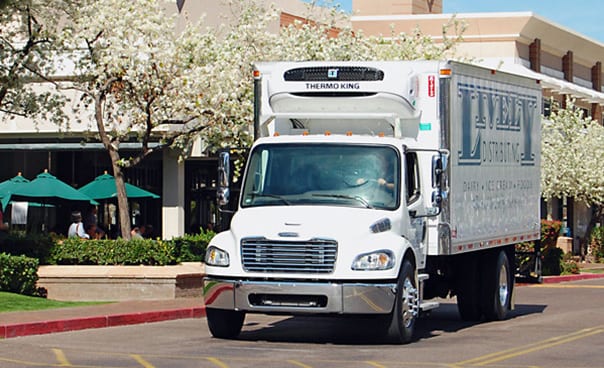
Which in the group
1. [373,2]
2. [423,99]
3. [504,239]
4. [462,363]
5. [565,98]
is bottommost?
[462,363]

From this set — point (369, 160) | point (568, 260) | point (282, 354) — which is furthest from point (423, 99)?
point (568, 260)

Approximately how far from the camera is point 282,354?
14016mm

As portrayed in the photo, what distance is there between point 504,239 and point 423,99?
3772mm

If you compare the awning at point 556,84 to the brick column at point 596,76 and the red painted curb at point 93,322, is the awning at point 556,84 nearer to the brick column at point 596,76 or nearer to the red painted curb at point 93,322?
the brick column at point 596,76

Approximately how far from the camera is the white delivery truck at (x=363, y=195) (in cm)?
1483

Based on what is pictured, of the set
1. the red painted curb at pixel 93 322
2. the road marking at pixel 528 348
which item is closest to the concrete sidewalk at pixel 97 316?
the red painted curb at pixel 93 322

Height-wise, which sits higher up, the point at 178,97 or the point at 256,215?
the point at 178,97

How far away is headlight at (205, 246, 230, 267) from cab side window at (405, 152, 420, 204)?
8.36ft

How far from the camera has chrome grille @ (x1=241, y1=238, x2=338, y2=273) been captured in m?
14.8

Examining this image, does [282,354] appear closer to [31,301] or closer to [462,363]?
[462,363]

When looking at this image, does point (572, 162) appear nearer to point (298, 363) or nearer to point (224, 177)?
point (224, 177)

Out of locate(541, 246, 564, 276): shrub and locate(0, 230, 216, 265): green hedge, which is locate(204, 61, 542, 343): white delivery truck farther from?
locate(541, 246, 564, 276): shrub

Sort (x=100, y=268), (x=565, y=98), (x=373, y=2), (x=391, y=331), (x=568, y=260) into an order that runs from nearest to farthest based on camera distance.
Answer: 1. (x=391, y=331)
2. (x=100, y=268)
3. (x=568, y=260)
4. (x=565, y=98)
5. (x=373, y=2)

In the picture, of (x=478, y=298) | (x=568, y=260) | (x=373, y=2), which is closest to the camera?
(x=478, y=298)
